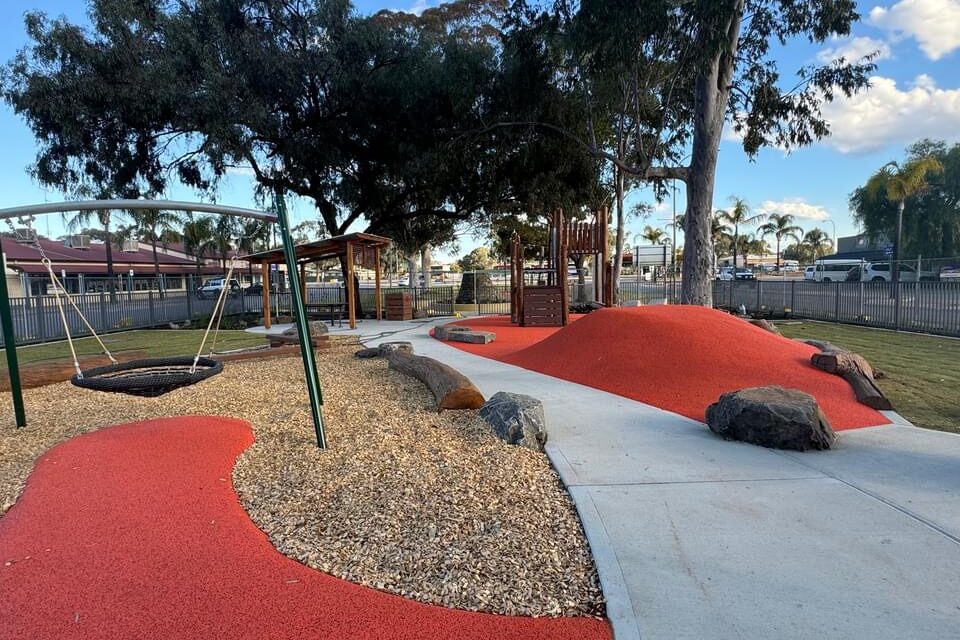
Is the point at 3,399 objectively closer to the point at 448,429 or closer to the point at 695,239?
the point at 448,429

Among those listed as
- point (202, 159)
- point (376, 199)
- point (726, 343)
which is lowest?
point (726, 343)

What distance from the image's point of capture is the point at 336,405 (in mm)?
6902

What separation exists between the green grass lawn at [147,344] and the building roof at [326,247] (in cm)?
262

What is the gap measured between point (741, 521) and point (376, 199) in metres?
21.0

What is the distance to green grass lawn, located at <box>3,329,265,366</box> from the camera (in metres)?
13.6

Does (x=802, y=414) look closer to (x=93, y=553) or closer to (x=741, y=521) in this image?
(x=741, y=521)

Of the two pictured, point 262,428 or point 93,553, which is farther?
point 262,428

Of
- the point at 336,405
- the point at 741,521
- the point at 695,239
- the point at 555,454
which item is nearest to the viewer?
the point at 741,521

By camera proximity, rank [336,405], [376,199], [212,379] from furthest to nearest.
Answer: [376,199], [212,379], [336,405]

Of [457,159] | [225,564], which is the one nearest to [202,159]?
[457,159]

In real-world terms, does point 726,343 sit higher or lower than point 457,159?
lower

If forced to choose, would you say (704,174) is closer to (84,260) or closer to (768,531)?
(768,531)

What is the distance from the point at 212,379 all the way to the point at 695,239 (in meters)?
12.1

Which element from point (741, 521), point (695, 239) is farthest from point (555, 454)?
point (695, 239)
